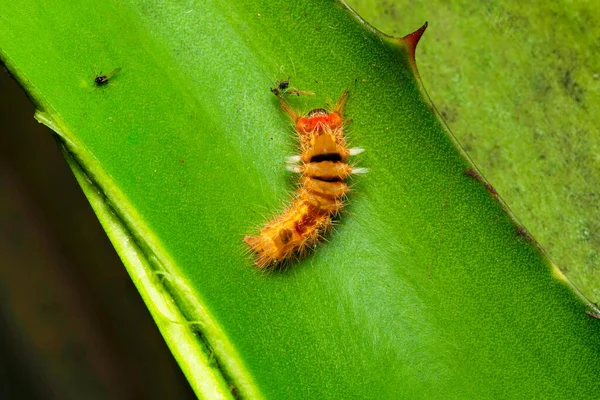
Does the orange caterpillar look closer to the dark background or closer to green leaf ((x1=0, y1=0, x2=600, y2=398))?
green leaf ((x1=0, y1=0, x2=600, y2=398))

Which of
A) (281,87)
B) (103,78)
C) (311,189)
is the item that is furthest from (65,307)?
(281,87)

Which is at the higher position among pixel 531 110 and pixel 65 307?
pixel 65 307

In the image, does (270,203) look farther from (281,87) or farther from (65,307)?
(65,307)

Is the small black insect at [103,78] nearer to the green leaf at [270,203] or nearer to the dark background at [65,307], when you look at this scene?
the green leaf at [270,203]

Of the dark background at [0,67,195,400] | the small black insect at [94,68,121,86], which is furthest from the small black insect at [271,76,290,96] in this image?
the dark background at [0,67,195,400]

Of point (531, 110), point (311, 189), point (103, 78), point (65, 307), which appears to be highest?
point (103, 78)
